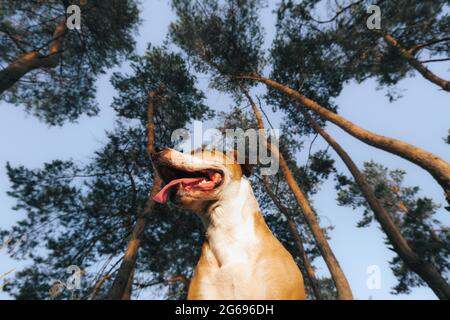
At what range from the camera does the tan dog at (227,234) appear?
7.82ft

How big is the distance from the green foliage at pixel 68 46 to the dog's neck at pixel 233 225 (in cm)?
863

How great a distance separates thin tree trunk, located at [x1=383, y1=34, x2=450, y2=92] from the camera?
730cm

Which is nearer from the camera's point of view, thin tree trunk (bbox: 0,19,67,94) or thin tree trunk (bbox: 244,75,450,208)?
thin tree trunk (bbox: 244,75,450,208)

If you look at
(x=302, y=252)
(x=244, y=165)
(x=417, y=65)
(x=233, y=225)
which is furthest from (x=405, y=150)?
(x=302, y=252)

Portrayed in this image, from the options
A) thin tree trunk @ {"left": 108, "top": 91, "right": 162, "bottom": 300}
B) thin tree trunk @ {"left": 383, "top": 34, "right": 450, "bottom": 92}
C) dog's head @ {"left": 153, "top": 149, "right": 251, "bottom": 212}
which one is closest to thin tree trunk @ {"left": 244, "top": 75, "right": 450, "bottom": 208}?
thin tree trunk @ {"left": 383, "top": 34, "right": 450, "bottom": 92}

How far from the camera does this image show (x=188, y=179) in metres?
2.99

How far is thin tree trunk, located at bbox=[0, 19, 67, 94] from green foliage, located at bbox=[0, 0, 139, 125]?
0.25m

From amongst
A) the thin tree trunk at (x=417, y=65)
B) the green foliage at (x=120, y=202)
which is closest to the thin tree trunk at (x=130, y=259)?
the green foliage at (x=120, y=202)

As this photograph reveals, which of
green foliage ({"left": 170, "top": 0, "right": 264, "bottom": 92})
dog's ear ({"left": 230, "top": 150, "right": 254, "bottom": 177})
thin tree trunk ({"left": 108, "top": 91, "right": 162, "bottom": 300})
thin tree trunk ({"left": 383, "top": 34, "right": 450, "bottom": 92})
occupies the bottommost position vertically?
thin tree trunk ({"left": 108, "top": 91, "right": 162, "bottom": 300})

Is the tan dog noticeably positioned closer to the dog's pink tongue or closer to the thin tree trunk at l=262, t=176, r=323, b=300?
the dog's pink tongue

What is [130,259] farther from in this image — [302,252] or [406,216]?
[406,216]

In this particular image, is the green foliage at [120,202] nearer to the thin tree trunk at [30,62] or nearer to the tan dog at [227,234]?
the thin tree trunk at [30,62]

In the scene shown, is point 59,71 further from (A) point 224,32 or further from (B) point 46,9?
(A) point 224,32
